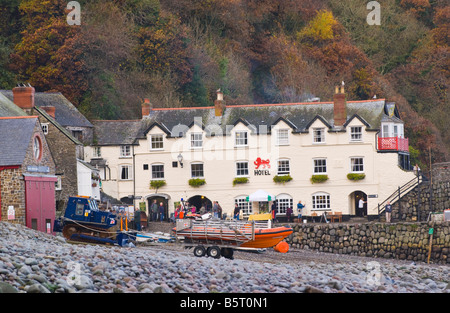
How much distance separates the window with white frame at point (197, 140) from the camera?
Result: 5088 cm

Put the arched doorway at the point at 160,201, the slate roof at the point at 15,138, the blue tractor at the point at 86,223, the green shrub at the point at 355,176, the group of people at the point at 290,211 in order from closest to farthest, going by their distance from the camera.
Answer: the blue tractor at the point at 86,223 → the slate roof at the point at 15,138 → the group of people at the point at 290,211 → the green shrub at the point at 355,176 → the arched doorway at the point at 160,201

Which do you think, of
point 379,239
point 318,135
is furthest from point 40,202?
point 318,135

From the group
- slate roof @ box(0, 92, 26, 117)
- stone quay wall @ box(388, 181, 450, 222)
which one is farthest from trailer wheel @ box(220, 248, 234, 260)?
stone quay wall @ box(388, 181, 450, 222)

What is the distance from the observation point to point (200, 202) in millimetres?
51594

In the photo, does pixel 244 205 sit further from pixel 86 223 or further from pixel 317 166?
pixel 86 223

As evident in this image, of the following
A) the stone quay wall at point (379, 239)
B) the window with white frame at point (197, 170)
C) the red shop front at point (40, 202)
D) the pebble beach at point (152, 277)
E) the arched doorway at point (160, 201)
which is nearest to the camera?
the pebble beach at point (152, 277)

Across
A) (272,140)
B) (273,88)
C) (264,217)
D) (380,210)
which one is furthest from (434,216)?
(273,88)

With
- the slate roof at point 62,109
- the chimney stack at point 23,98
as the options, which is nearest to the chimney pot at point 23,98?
the chimney stack at point 23,98

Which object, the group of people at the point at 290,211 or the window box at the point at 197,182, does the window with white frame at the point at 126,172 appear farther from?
the group of people at the point at 290,211

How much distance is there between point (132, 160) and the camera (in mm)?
51344

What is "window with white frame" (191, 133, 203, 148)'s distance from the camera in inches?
2003

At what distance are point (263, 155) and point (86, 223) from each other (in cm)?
2055

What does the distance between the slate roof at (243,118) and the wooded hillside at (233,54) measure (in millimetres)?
5867
